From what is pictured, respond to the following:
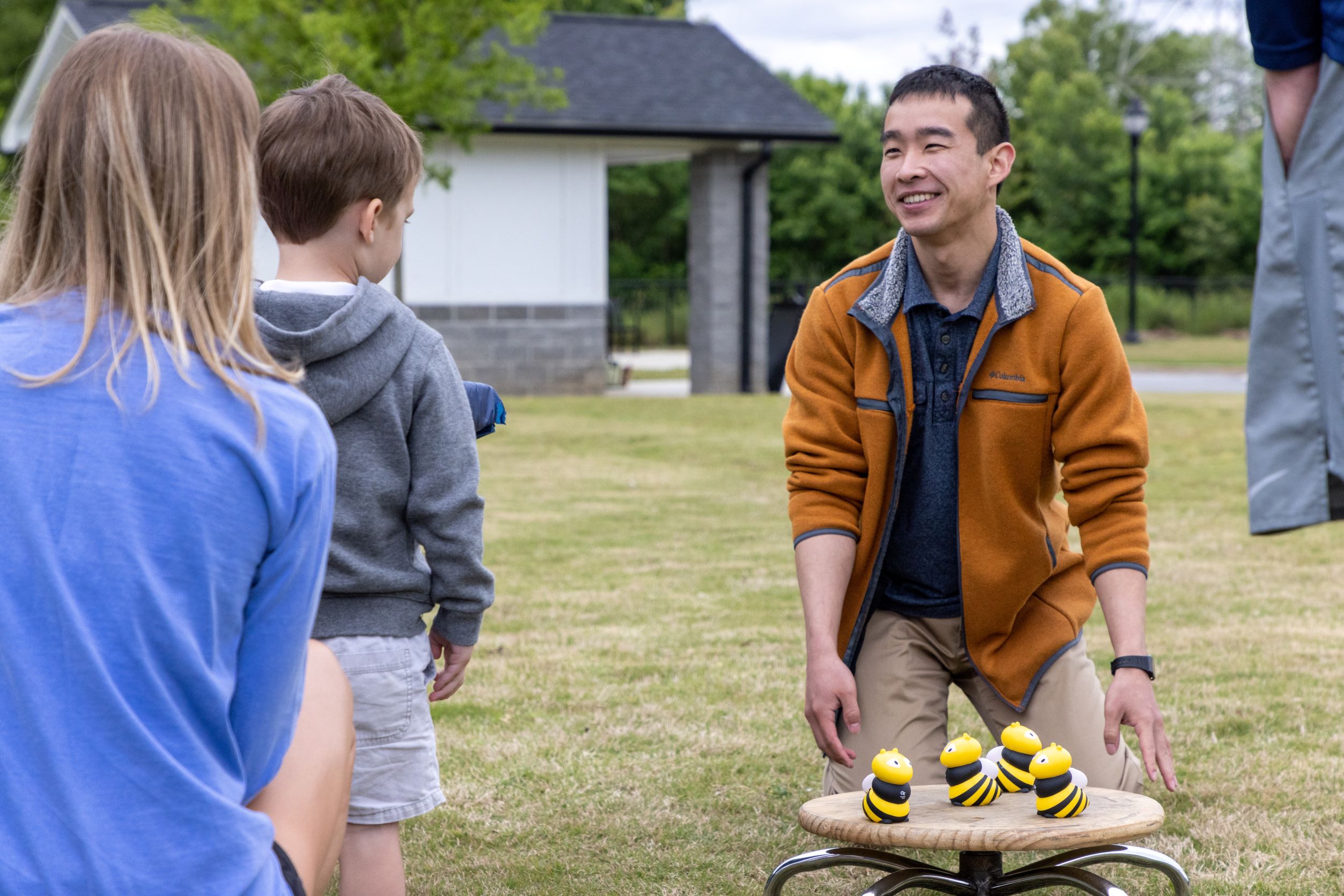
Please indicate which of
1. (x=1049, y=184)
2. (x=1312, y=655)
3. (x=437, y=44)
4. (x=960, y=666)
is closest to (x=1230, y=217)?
(x=1049, y=184)

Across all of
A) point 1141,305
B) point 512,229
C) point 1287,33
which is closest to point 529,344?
point 512,229

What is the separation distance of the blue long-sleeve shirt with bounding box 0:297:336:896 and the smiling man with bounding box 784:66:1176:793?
1649 millimetres

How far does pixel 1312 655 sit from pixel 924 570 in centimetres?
295

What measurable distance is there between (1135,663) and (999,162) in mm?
1218

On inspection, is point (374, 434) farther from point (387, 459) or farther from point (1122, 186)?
point (1122, 186)

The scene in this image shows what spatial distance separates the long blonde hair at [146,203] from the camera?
Result: 1.63m

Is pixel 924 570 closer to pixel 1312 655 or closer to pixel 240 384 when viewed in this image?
pixel 240 384

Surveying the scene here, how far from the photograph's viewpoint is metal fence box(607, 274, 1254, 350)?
35781 millimetres

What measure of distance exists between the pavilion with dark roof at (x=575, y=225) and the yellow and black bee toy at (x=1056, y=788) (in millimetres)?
16002

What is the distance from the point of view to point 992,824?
8.86 ft

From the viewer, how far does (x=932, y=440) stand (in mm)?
3301

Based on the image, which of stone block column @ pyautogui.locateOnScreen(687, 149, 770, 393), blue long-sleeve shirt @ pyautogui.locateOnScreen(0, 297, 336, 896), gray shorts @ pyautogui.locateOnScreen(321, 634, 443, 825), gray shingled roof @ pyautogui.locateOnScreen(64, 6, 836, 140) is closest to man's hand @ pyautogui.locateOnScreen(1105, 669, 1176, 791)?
gray shorts @ pyautogui.locateOnScreen(321, 634, 443, 825)

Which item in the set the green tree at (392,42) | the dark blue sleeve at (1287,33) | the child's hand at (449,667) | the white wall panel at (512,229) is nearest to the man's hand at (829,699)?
the child's hand at (449,667)

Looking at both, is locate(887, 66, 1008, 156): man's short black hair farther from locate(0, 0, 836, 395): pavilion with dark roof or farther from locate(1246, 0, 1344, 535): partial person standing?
locate(0, 0, 836, 395): pavilion with dark roof
